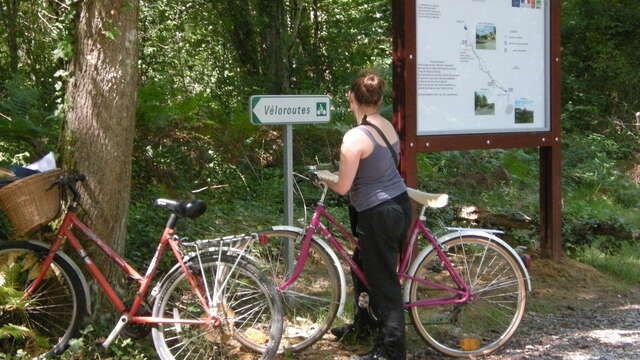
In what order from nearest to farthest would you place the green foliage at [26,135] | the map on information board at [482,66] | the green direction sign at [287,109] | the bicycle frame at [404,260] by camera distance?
1. the bicycle frame at [404,260]
2. the green direction sign at [287,109]
3. the map on information board at [482,66]
4. the green foliage at [26,135]

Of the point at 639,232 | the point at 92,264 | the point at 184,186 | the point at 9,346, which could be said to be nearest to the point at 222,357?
the point at 92,264

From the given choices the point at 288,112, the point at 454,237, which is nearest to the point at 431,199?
the point at 454,237

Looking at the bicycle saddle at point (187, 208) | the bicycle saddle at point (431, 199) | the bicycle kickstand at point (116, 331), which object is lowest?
the bicycle kickstand at point (116, 331)

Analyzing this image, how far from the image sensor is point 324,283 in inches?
200

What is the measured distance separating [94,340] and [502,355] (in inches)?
107

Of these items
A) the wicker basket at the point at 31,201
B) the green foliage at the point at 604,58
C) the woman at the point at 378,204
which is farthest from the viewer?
the green foliage at the point at 604,58

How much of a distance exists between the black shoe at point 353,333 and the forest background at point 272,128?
166cm

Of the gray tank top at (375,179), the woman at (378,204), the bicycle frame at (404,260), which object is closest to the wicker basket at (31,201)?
the bicycle frame at (404,260)

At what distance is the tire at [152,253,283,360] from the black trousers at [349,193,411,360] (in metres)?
0.68

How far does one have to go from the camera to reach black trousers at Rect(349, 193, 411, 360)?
4621mm

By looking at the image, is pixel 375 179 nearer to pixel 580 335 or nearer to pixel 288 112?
pixel 288 112

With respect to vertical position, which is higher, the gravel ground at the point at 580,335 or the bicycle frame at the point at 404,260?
the bicycle frame at the point at 404,260

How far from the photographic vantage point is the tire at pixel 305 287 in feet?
16.0

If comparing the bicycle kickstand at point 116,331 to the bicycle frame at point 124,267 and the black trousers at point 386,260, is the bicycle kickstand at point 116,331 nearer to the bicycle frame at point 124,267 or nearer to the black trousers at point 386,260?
the bicycle frame at point 124,267
